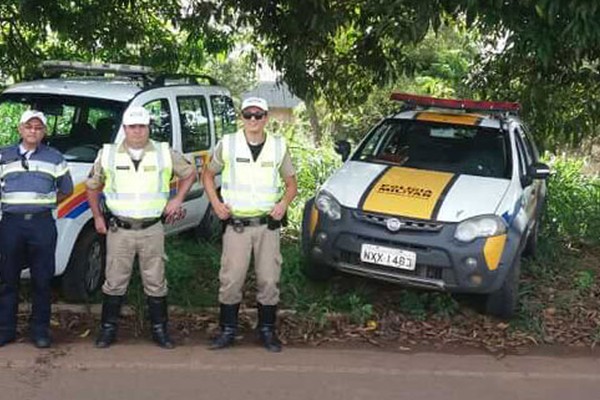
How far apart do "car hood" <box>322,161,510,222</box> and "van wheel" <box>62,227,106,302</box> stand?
1806mm

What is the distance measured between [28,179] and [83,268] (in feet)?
3.75

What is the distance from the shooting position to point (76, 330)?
5609 mm

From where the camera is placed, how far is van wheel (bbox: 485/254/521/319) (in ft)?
19.5

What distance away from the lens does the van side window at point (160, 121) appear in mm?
6805

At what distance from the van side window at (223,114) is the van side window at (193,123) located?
0.75 ft

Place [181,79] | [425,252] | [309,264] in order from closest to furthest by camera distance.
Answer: [425,252] < [309,264] < [181,79]

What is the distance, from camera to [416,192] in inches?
237

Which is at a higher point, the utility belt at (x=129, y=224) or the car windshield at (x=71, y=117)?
the car windshield at (x=71, y=117)

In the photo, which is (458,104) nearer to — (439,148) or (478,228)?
(439,148)

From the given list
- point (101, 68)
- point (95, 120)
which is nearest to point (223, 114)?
point (101, 68)

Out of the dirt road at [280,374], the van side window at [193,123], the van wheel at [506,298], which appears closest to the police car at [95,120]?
the van side window at [193,123]

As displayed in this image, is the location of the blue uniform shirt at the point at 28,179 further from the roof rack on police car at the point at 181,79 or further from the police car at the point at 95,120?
the roof rack on police car at the point at 181,79

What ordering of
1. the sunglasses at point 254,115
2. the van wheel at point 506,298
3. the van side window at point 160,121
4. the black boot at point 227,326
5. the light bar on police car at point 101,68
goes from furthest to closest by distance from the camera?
1. the light bar on police car at point 101,68
2. the van side window at point 160,121
3. the van wheel at point 506,298
4. the black boot at point 227,326
5. the sunglasses at point 254,115

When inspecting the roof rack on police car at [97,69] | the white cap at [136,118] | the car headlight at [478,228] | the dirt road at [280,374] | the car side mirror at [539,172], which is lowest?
the dirt road at [280,374]
